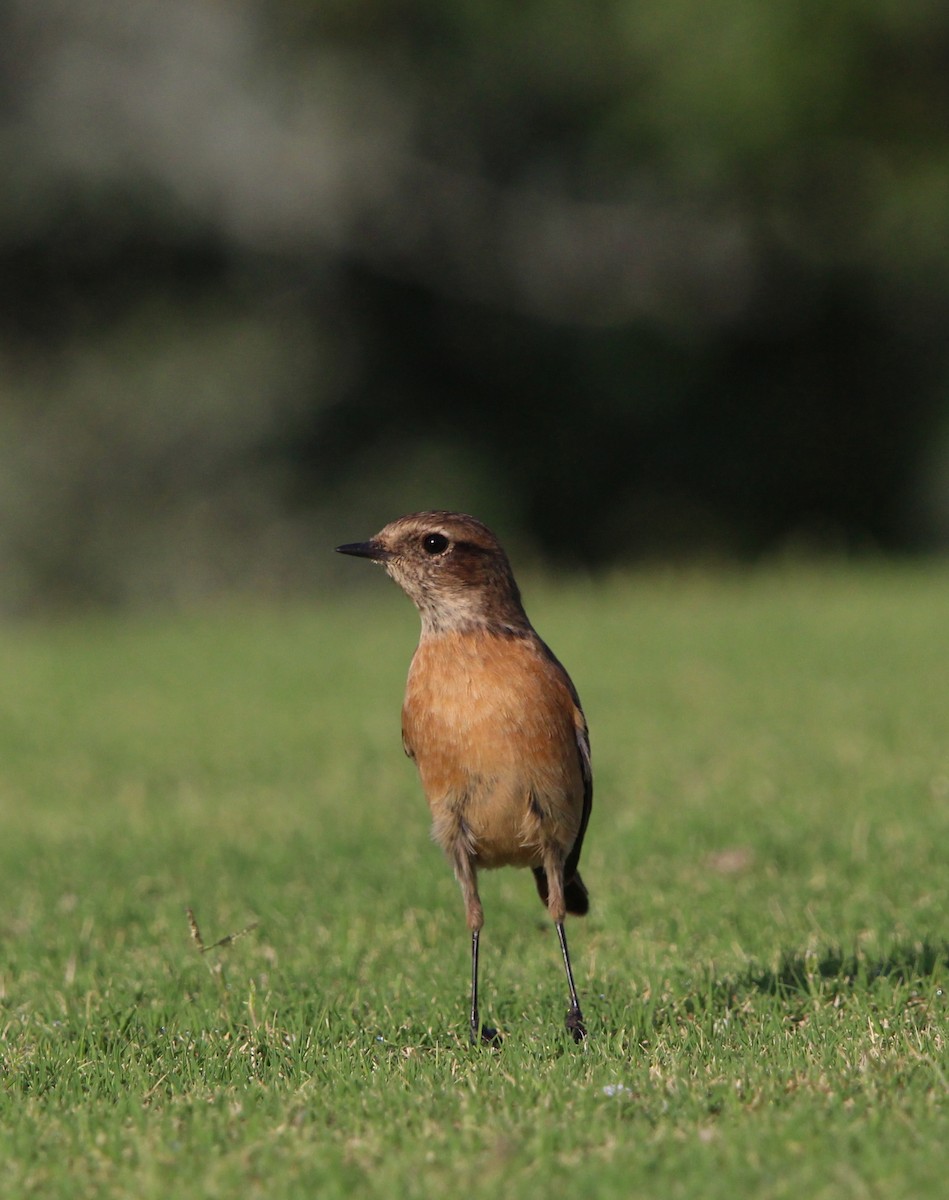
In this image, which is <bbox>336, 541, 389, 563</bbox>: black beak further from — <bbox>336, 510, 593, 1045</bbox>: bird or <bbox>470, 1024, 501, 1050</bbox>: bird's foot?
<bbox>470, 1024, 501, 1050</bbox>: bird's foot

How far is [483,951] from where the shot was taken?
7070 millimetres

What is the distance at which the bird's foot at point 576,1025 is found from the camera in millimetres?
5586

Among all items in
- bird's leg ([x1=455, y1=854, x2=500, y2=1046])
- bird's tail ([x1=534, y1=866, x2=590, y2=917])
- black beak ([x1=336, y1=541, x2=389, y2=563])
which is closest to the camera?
bird's leg ([x1=455, y1=854, x2=500, y2=1046])

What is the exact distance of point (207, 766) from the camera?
1179 centimetres

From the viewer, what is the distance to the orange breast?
19.1 ft

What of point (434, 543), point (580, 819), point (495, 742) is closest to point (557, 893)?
point (580, 819)

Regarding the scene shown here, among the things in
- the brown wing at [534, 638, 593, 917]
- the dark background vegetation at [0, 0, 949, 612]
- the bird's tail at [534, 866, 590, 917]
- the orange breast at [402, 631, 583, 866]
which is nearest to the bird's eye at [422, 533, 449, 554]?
the orange breast at [402, 631, 583, 866]

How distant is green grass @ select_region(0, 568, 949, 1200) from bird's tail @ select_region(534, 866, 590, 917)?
0.85 feet

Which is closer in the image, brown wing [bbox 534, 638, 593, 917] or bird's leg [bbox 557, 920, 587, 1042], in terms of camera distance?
bird's leg [bbox 557, 920, 587, 1042]

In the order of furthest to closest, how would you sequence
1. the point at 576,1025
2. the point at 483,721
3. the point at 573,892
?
the point at 573,892 → the point at 483,721 → the point at 576,1025

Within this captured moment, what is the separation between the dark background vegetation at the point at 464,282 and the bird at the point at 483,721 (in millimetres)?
18566

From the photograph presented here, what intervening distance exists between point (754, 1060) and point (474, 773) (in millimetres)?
1355

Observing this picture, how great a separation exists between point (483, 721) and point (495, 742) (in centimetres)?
8

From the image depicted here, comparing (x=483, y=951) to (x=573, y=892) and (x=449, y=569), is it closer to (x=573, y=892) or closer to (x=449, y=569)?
(x=573, y=892)
